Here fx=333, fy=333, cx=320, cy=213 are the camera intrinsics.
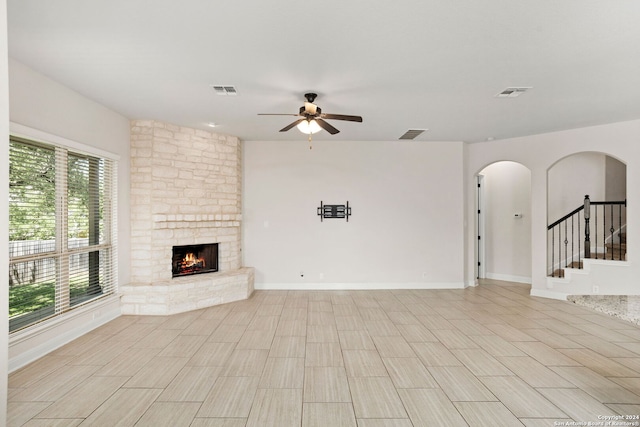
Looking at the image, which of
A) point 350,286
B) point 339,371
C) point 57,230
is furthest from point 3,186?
point 350,286

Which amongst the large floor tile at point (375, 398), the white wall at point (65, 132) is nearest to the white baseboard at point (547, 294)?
the large floor tile at point (375, 398)

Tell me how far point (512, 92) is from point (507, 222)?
14.5 ft

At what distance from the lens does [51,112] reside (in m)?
3.73

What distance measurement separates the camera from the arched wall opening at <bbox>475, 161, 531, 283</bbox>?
734cm

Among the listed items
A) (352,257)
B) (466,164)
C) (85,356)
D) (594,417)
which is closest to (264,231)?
(352,257)

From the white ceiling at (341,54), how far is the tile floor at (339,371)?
2976 millimetres

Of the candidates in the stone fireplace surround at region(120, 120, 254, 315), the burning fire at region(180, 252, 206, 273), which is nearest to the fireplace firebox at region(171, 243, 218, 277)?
the burning fire at region(180, 252, 206, 273)

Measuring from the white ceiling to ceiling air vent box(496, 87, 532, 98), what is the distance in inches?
4.3

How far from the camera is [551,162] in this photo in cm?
612

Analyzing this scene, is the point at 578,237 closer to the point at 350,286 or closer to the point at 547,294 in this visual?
the point at 547,294

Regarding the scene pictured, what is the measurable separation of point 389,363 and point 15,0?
4.24 metres

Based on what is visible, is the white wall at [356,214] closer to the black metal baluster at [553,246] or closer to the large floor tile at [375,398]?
the black metal baluster at [553,246]

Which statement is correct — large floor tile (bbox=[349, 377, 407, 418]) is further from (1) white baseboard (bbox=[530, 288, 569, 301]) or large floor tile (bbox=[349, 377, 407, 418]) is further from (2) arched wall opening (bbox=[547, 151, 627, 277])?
(2) arched wall opening (bbox=[547, 151, 627, 277])

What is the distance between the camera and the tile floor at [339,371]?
8.27ft
